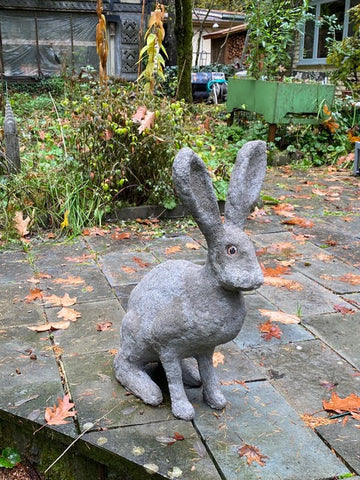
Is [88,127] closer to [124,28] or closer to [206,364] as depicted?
[206,364]

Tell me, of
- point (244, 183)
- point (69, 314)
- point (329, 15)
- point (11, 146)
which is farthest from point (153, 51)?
point (329, 15)

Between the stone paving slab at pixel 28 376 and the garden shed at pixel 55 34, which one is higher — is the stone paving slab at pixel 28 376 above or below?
below

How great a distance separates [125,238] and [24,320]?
6.36 feet

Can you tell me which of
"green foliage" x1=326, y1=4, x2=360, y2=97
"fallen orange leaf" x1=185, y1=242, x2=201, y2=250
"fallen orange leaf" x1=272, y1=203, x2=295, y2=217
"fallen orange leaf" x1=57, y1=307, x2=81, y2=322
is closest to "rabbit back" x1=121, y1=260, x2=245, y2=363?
"fallen orange leaf" x1=57, y1=307, x2=81, y2=322

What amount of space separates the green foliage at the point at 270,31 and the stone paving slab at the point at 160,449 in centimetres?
852

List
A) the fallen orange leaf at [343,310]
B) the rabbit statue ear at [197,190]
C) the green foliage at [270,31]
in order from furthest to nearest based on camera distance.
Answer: the green foliage at [270,31]
the fallen orange leaf at [343,310]
the rabbit statue ear at [197,190]

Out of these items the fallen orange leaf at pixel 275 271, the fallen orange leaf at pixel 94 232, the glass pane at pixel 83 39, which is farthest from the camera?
the glass pane at pixel 83 39

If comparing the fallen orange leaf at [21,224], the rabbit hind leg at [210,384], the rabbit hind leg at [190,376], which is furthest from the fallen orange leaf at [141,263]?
the rabbit hind leg at [210,384]

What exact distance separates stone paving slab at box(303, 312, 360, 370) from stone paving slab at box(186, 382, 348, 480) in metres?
0.66

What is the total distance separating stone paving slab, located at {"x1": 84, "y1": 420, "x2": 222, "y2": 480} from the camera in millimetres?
2070

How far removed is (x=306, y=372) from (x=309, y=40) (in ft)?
50.1

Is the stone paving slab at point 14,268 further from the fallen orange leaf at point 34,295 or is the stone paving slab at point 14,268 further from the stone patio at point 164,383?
the fallen orange leaf at point 34,295

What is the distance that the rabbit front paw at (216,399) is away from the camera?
8.04ft

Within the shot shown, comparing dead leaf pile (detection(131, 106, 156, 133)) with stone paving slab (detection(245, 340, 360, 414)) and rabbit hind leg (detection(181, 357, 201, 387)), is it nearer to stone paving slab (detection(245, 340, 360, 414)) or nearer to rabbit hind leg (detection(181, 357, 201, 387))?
stone paving slab (detection(245, 340, 360, 414))
